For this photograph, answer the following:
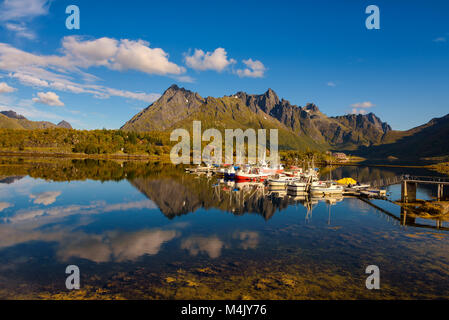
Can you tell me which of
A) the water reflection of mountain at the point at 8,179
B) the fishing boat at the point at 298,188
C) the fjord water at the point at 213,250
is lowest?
the fjord water at the point at 213,250

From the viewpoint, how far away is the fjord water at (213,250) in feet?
87.0

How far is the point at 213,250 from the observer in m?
37.6

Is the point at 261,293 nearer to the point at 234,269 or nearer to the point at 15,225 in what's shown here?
the point at 234,269

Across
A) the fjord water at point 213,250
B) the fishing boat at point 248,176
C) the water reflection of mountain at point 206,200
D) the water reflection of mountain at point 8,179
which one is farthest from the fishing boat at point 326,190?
the water reflection of mountain at point 8,179

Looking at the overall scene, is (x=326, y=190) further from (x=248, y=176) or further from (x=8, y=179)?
(x=8, y=179)

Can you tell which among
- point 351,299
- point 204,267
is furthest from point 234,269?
point 351,299

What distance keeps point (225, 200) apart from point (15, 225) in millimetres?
48692

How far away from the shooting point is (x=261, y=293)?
84.0ft

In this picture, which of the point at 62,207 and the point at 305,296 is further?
the point at 62,207

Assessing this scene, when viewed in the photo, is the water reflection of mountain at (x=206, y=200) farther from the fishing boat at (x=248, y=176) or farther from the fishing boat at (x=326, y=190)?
the fishing boat at (x=248, y=176)

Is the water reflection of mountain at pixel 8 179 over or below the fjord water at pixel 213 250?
over

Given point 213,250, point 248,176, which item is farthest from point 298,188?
point 213,250
